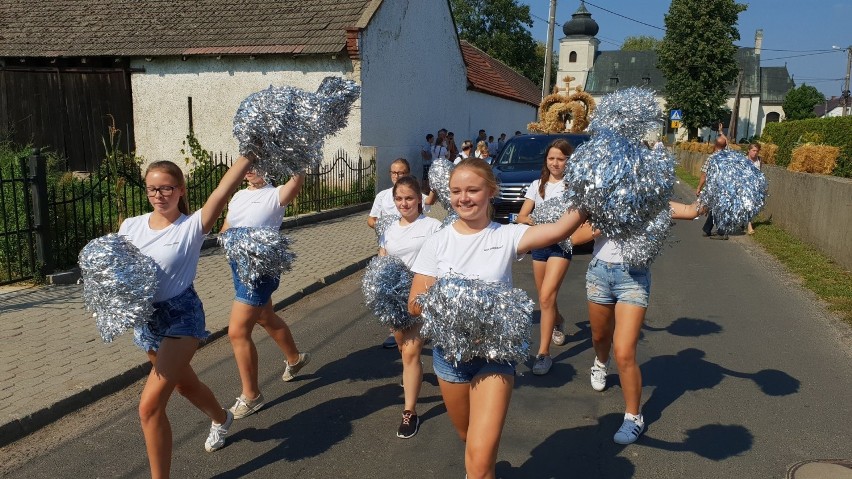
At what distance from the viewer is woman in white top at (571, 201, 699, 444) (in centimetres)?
380

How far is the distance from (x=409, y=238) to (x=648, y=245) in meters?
1.48

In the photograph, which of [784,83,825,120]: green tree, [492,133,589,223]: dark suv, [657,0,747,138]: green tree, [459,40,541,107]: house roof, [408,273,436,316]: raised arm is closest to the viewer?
[408,273,436,316]: raised arm

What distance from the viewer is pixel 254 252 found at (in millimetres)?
3979

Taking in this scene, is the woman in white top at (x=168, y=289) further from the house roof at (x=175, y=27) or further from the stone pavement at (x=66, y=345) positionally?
the house roof at (x=175, y=27)

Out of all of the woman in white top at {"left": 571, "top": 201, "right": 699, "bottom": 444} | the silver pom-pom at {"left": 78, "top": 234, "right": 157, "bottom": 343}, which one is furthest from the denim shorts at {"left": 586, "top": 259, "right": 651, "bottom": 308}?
the silver pom-pom at {"left": 78, "top": 234, "right": 157, "bottom": 343}

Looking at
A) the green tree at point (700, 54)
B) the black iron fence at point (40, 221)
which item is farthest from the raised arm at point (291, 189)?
the green tree at point (700, 54)

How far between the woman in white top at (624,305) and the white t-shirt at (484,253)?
39.1 inches

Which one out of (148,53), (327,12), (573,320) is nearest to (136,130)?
(148,53)

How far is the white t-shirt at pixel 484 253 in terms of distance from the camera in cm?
286

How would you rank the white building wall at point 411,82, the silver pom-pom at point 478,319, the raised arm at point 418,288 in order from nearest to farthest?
the silver pom-pom at point 478,319
the raised arm at point 418,288
the white building wall at point 411,82

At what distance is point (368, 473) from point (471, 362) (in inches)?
46.9

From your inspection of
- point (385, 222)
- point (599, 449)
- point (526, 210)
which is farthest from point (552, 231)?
point (526, 210)

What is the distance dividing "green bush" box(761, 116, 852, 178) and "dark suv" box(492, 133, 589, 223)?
544 centimetres

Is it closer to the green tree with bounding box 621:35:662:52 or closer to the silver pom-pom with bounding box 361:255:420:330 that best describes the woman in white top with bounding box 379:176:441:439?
the silver pom-pom with bounding box 361:255:420:330
